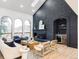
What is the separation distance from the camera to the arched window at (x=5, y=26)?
8.59 meters

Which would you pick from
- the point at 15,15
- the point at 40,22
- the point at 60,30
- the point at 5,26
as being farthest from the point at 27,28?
the point at 60,30

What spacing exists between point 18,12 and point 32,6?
1.64 m

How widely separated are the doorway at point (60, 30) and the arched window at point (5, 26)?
15.2ft

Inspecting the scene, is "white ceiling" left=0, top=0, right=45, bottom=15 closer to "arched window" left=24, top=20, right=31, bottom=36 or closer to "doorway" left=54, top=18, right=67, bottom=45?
"arched window" left=24, top=20, right=31, bottom=36

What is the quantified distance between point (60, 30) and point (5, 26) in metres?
5.46

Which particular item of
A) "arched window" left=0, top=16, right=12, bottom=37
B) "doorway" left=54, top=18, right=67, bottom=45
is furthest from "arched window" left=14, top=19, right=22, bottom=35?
"doorway" left=54, top=18, right=67, bottom=45

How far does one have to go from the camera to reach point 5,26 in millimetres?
8852

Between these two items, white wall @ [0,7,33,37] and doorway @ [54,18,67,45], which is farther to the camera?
white wall @ [0,7,33,37]

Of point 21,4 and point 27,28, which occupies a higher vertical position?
point 21,4

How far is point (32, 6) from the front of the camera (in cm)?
955

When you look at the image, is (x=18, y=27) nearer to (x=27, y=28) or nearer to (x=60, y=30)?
(x=27, y=28)

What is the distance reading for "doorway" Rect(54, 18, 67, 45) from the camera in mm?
8062

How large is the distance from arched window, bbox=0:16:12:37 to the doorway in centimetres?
463

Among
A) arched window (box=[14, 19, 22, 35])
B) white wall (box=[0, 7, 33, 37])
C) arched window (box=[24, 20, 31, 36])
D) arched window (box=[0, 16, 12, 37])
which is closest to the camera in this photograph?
white wall (box=[0, 7, 33, 37])
